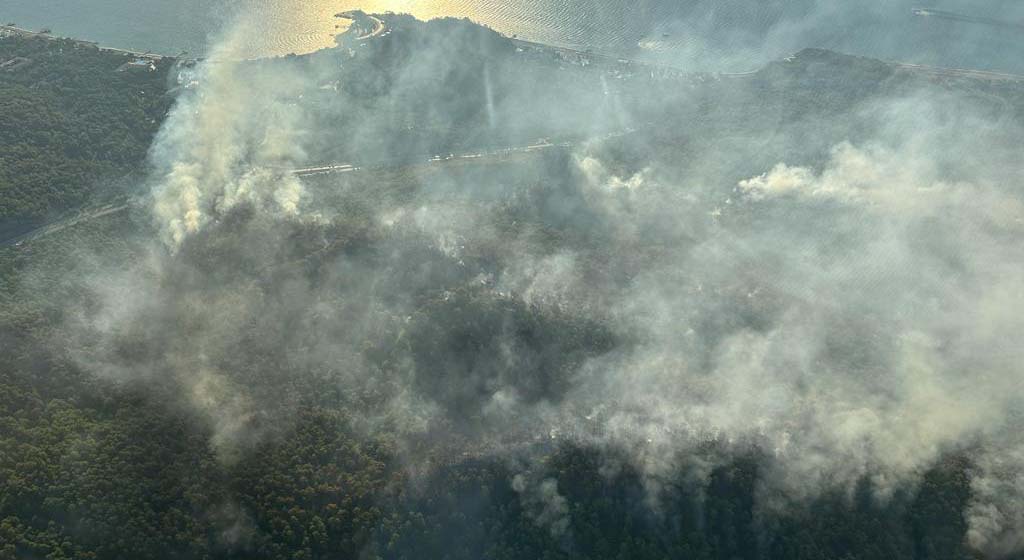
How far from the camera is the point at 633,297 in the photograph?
11456cm

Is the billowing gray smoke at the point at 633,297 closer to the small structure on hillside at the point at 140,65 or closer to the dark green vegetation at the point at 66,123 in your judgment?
the dark green vegetation at the point at 66,123

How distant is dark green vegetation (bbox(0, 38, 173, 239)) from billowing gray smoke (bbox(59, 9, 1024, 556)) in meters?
12.0

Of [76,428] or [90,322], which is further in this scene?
[90,322]

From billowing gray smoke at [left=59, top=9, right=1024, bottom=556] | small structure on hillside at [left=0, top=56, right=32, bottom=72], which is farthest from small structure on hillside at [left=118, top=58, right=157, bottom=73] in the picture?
billowing gray smoke at [left=59, top=9, right=1024, bottom=556]

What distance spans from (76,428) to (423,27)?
5287 inches

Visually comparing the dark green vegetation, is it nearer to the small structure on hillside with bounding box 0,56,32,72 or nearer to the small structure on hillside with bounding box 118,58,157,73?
the small structure on hillside with bounding box 0,56,32,72

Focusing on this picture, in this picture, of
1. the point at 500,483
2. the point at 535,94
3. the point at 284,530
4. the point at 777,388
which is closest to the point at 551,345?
the point at 500,483

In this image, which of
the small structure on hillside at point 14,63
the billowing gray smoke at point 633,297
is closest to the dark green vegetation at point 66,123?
the small structure on hillside at point 14,63

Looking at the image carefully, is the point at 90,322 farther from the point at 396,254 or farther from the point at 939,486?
the point at 939,486

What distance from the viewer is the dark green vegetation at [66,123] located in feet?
463

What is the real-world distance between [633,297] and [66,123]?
124352 mm

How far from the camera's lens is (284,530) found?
88812 millimetres

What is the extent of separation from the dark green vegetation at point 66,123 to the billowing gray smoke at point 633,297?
11962 mm

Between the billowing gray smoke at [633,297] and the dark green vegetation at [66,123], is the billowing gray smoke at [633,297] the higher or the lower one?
the lower one
